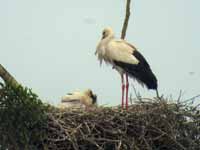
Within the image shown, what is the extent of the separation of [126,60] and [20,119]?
2.61 m

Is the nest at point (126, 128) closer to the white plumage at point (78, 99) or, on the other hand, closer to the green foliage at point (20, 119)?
the green foliage at point (20, 119)

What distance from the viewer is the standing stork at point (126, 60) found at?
977cm

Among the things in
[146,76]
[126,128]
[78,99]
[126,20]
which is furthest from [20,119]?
[126,20]

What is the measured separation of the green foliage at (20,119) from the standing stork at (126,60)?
7.39ft

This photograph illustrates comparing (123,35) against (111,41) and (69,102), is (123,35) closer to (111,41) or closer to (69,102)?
(111,41)

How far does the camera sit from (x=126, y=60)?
9.98 meters

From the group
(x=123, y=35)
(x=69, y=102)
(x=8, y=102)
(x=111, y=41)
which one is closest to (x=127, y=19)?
(x=123, y=35)

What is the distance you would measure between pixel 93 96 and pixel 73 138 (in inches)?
112

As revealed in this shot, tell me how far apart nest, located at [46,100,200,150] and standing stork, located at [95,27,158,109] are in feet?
3.75

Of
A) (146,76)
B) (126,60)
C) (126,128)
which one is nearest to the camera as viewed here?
(126,128)

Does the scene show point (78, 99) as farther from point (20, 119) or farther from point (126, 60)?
point (20, 119)

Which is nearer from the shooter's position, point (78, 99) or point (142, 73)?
point (142, 73)

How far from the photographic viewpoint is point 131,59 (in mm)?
9953

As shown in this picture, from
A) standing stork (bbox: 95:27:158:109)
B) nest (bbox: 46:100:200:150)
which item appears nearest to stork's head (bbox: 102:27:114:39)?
standing stork (bbox: 95:27:158:109)
